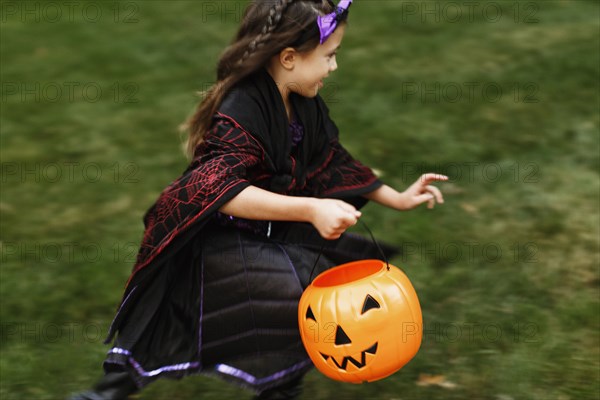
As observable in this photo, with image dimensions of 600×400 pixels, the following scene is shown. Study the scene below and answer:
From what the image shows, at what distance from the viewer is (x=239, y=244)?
2.82 metres

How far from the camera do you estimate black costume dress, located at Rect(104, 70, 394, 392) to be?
2742mm

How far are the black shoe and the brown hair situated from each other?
945mm

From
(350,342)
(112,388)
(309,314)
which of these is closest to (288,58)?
(309,314)

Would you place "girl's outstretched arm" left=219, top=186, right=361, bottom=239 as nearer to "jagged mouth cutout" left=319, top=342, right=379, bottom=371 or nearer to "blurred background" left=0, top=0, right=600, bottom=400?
"jagged mouth cutout" left=319, top=342, right=379, bottom=371

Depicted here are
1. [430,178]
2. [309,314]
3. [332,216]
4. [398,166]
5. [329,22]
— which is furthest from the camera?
[398,166]

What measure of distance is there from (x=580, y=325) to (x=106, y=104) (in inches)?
172

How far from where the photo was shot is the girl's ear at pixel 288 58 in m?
2.80

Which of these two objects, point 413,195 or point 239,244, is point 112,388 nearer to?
point 239,244

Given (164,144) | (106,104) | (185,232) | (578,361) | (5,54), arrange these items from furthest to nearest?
(5,54)
(106,104)
(164,144)
(578,361)
(185,232)

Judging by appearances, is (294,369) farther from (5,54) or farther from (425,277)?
(5,54)

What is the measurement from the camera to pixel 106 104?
661cm

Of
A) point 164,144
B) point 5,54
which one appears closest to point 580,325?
Answer: point 164,144

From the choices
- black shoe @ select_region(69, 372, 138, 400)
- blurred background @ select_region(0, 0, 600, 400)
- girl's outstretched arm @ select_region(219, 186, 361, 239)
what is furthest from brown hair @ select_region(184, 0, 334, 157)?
blurred background @ select_region(0, 0, 600, 400)

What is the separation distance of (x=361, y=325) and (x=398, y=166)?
2.79 metres
